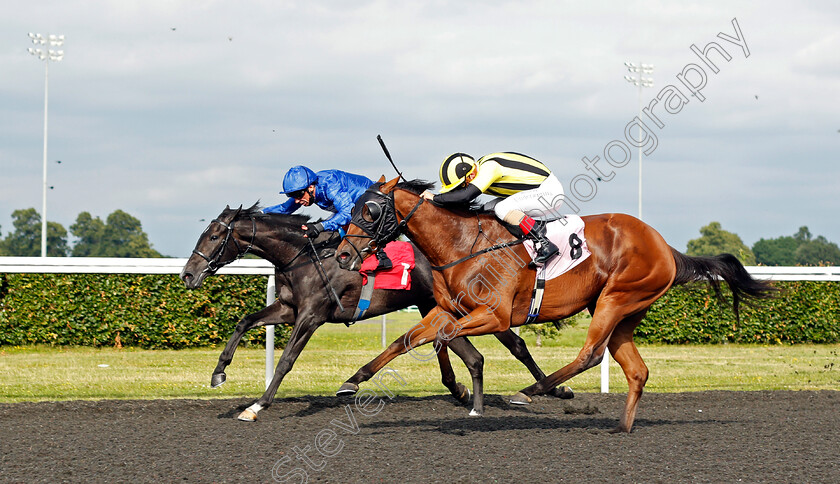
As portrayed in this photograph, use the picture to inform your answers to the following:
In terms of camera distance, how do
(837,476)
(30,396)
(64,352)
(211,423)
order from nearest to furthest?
(837,476) < (211,423) < (30,396) < (64,352)

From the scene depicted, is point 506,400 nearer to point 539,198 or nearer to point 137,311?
point 539,198

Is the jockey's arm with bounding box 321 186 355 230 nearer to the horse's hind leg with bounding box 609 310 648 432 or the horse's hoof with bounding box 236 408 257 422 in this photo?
the horse's hoof with bounding box 236 408 257 422

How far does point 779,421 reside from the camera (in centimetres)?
621

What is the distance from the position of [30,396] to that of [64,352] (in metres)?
3.77

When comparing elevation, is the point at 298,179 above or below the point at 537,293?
above

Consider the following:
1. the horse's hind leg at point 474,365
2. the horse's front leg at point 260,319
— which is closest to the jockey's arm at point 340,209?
the horse's front leg at point 260,319

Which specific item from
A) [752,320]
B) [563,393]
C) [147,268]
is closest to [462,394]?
[563,393]

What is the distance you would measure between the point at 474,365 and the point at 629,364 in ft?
4.26

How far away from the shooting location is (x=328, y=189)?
6680 mm

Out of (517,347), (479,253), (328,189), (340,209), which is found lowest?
(517,347)

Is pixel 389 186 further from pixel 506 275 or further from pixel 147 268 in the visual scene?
pixel 147 268

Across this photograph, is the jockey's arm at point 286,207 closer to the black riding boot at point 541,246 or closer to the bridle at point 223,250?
the bridle at point 223,250

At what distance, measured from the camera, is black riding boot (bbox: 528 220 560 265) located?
535 centimetres

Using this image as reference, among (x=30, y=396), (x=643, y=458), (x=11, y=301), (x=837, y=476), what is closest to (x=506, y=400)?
(x=643, y=458)
